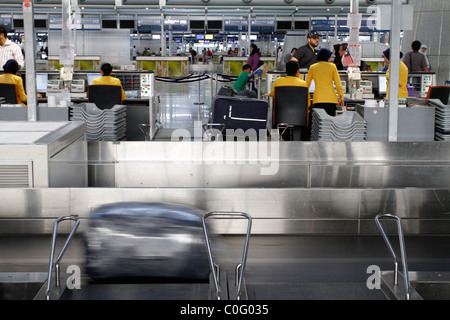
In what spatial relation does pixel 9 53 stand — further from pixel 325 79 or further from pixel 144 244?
pixel 144 244

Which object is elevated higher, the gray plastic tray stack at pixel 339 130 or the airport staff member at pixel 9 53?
the airport staff member at pixel 9 53

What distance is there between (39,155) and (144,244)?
5.23 ft

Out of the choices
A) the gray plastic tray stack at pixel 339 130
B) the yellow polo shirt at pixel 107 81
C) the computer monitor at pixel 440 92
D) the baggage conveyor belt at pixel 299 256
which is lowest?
the baggage conveyor belt at pixel 299 256

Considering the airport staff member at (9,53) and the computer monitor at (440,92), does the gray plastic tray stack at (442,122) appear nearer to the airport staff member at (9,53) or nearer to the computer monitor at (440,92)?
the computer monitor at (440,92)

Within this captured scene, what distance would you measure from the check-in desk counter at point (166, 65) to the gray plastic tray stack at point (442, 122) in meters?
20.8

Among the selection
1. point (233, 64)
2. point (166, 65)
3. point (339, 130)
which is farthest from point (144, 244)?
point (166, 65)

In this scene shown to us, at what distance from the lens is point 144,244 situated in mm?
2582

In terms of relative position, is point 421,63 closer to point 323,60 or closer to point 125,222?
point 323,60

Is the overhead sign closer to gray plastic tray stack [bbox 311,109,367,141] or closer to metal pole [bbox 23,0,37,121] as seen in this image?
metal pole [bbox 23,0,37,121]

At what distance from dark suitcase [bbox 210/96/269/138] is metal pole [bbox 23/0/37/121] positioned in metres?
1.96

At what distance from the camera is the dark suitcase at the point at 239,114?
693 cm

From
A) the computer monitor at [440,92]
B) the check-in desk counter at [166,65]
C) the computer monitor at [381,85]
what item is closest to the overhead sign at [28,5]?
the computer monitor at [440,92]

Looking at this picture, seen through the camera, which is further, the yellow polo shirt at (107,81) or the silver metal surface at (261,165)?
the yellow polo shirt at (107,81)
